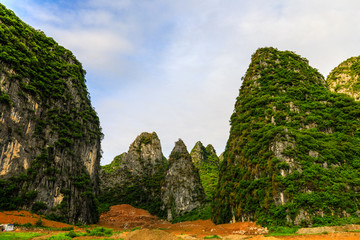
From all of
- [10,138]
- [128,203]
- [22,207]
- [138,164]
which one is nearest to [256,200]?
[22,207]

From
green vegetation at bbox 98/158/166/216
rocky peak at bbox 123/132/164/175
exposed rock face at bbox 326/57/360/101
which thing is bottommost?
green vegetation at bbox 98/158/166/216

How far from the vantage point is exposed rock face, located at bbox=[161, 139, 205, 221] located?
59156 mm

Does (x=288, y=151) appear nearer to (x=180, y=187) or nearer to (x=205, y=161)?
(x=180, y=187)

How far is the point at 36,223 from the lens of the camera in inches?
1027

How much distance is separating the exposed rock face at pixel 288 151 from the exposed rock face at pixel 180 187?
19.3 meters

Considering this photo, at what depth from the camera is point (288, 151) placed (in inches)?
1117

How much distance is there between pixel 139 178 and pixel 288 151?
210 feet

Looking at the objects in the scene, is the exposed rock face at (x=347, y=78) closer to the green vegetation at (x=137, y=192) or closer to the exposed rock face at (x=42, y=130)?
the green vegetation at (x=137, y=192)

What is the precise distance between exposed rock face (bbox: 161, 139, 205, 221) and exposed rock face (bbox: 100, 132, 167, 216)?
23.0ft

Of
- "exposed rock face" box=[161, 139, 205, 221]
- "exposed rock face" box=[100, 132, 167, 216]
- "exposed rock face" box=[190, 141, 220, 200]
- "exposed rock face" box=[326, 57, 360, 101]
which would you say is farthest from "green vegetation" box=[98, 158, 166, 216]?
"exposed rock face" box=[326, 57, 360, 101]

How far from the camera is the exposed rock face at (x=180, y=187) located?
59.2 metres

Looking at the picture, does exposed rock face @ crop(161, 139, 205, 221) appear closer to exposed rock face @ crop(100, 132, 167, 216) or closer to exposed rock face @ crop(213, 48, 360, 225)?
exposed rock face @ crop(100, 132, 167, 216)

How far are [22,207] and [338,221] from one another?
38.6 metres

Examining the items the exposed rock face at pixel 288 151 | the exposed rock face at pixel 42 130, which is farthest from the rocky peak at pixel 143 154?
the exposed rock face at pixel 288 151
